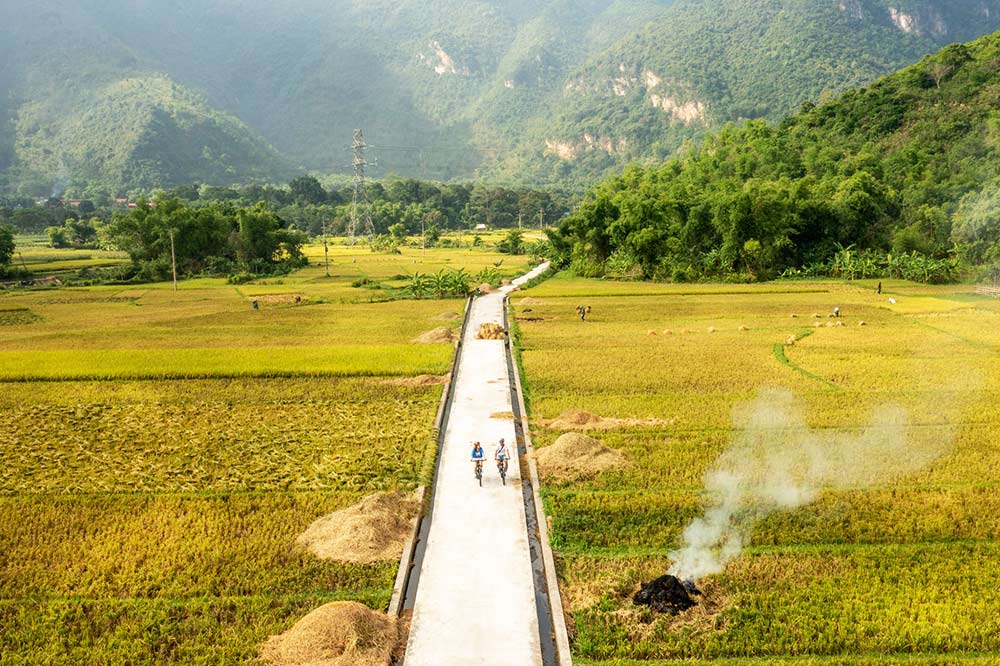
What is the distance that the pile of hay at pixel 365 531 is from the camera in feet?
52.4

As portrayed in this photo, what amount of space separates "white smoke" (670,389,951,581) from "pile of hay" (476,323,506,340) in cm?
1618

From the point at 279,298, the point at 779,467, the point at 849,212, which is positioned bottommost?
the point at 779,467

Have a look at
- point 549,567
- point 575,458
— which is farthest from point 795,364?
point 549,567

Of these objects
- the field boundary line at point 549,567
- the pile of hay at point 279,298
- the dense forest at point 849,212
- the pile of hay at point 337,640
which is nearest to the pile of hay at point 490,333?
the field boundary line at point 549,567

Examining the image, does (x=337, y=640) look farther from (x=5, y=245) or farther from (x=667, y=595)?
(x=5, y=245)

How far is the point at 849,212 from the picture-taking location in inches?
2783

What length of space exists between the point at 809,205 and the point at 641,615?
6511 centimetres

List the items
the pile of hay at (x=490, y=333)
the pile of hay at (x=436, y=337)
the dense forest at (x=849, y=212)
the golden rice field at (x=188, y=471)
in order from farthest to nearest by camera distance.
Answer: the dense forest at (x=849, y=212) → the pile of hay at (x=490, y=333) → the pile of hay at (x=436, y=337) → the golden rice field at (x=188, y=471)

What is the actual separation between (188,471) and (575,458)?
1032 centimetres

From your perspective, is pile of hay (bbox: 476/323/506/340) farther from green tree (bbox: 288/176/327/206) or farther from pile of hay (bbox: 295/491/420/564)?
green tree (bbox: 288/176/327/206)

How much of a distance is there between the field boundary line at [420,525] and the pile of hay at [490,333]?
39.4 ft

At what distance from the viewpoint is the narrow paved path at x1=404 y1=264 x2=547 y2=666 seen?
1252 cm

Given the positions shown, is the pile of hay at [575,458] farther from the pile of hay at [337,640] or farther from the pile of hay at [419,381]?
the pile of hay at [419,381]

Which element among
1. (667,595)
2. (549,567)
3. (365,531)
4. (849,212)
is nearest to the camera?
(667,595)
